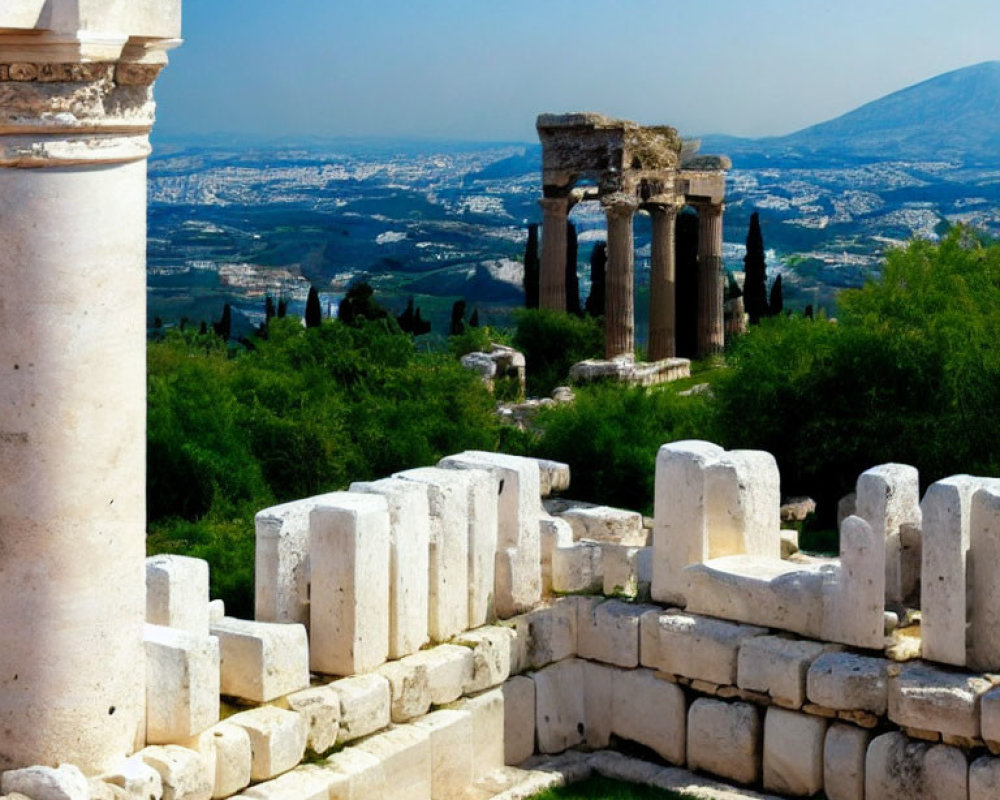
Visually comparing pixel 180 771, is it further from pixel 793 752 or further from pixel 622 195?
pixel 622 195

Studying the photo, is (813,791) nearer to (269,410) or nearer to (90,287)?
Answer: (90,287)

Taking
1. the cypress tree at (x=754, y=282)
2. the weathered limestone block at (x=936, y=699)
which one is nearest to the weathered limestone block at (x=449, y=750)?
the weathered limestone block at (x=936, y=699)

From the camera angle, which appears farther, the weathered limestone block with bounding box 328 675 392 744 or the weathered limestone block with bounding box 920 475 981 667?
the weathered limestone block with bounding box 920 475 981 667

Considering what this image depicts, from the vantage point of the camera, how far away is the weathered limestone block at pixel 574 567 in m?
11.2

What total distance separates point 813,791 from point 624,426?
36.3ft

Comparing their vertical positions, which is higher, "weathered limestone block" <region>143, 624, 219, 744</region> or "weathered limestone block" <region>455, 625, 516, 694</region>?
"weathered limestone block" <region>143, 624, 219, 744</region>

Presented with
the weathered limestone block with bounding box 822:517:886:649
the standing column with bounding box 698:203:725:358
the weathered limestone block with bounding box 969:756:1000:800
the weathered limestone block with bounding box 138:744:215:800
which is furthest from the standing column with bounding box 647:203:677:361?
the weathered limestone block with bounding box 138:744:215:800

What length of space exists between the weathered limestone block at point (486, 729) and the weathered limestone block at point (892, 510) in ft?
7.33

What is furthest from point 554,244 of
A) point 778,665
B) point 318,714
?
point 318,714

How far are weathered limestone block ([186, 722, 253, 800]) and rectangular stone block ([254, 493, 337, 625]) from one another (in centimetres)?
117

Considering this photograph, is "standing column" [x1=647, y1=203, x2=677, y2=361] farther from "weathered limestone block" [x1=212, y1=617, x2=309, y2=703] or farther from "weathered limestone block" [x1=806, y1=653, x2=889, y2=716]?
"weathered limestone block" [x1=212, y1=617, x2=309, y2=703]

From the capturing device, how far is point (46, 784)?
24.3ft

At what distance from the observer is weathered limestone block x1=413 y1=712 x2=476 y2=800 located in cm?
940

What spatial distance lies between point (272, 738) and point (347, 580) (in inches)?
41.9
